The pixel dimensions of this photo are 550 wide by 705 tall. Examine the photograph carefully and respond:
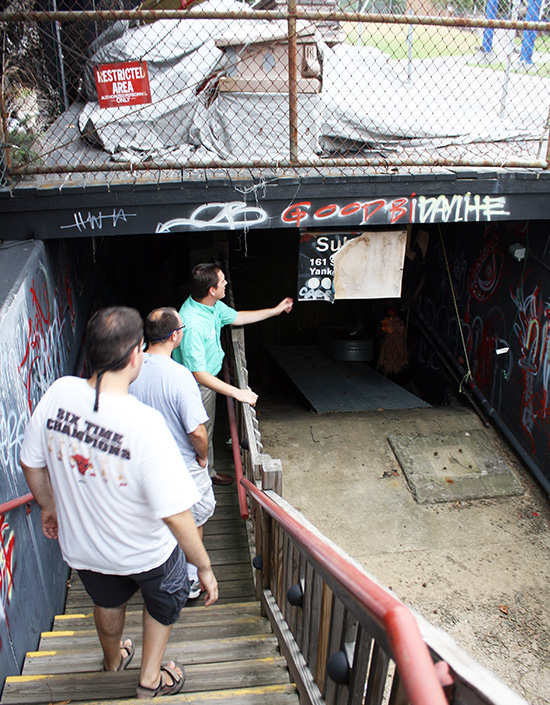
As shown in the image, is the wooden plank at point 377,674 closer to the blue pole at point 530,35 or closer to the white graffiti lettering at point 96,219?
the white graffiti lettering at point 96,219

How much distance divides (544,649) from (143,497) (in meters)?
4.20

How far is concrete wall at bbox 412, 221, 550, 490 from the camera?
21.0 ft

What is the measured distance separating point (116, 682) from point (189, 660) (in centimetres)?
46

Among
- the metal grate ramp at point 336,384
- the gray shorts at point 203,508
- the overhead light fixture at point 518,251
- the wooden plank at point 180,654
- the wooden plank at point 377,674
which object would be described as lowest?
the metal grate ramp at point 336,384

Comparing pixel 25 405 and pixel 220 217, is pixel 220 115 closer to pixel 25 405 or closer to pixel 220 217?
pixel 220 217

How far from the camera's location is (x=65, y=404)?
6.72 feet

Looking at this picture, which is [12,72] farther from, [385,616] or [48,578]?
[385,616]

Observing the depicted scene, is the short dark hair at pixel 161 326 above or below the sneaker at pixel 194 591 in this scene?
above

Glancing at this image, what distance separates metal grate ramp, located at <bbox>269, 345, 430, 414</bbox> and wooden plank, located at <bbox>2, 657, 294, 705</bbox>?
18.5 ft

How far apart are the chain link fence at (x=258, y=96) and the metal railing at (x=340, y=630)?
3.11 meters

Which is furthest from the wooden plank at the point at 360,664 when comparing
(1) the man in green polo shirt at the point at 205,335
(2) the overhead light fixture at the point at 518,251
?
(2) the overhead light fixture at the point at 518,251

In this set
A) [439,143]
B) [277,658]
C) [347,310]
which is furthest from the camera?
[347,310]

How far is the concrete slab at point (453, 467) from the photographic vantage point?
20.7ft

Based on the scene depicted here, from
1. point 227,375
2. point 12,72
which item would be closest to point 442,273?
point 227,375
